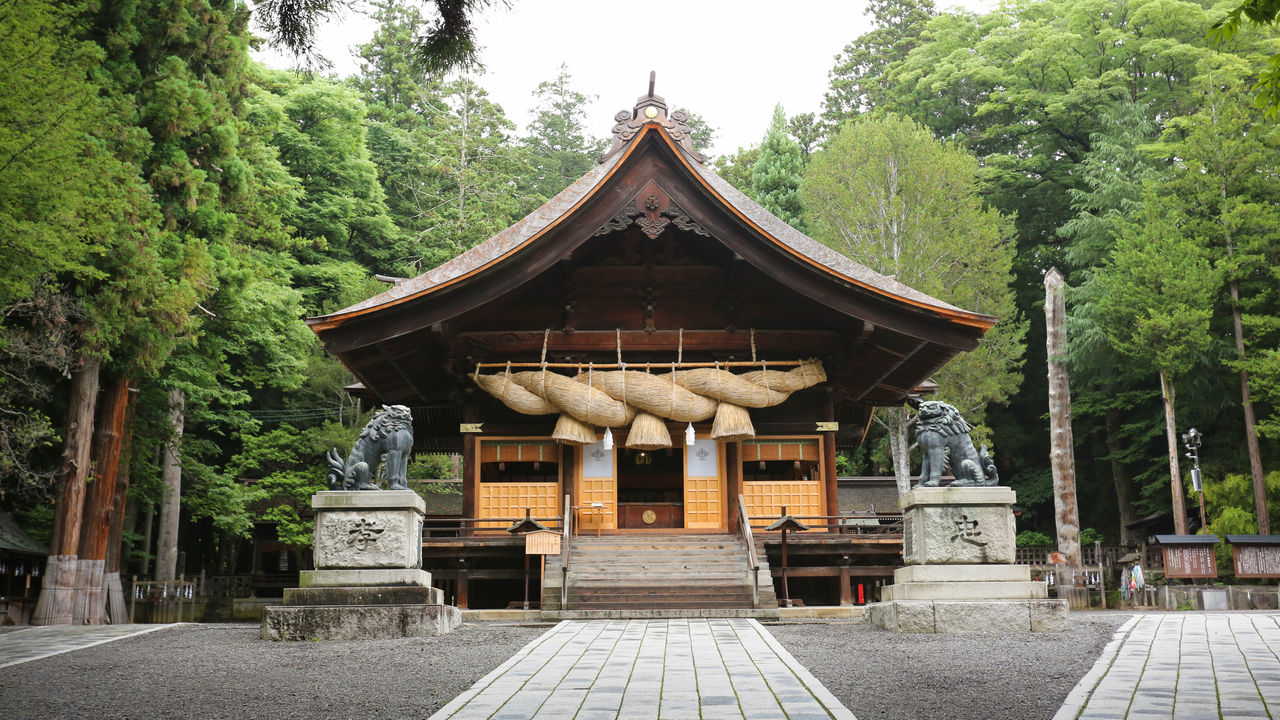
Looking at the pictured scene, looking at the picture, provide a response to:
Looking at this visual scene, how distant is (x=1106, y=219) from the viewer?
28.0m

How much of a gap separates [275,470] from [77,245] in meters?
13.9

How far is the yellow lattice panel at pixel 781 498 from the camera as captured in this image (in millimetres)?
14898

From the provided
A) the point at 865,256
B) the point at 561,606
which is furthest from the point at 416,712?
the point at 865,256

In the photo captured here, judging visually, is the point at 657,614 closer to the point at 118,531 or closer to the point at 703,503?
the point at 703,503

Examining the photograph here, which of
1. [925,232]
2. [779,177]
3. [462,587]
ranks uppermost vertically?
[779,177]

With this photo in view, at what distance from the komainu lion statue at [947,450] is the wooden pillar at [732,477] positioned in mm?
5803

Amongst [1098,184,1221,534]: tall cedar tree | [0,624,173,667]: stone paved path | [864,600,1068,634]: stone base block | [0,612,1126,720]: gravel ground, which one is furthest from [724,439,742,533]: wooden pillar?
[1098,184,1221,534]: tall cedar tree

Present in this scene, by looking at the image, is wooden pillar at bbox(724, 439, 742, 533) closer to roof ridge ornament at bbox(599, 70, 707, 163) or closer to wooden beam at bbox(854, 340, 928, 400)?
wooden beam at bbox(854, 340, 928, 400)

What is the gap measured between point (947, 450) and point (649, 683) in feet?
15.8

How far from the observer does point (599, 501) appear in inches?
591

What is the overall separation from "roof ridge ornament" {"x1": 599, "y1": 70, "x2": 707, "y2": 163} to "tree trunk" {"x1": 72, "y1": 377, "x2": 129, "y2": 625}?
30.3ft

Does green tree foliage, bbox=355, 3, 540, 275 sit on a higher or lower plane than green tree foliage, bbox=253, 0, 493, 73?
higher

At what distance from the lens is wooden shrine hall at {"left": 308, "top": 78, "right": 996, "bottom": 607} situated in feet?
45.6

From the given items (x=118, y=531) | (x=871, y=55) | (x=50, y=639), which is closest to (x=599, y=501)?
(x=50, y=639)
